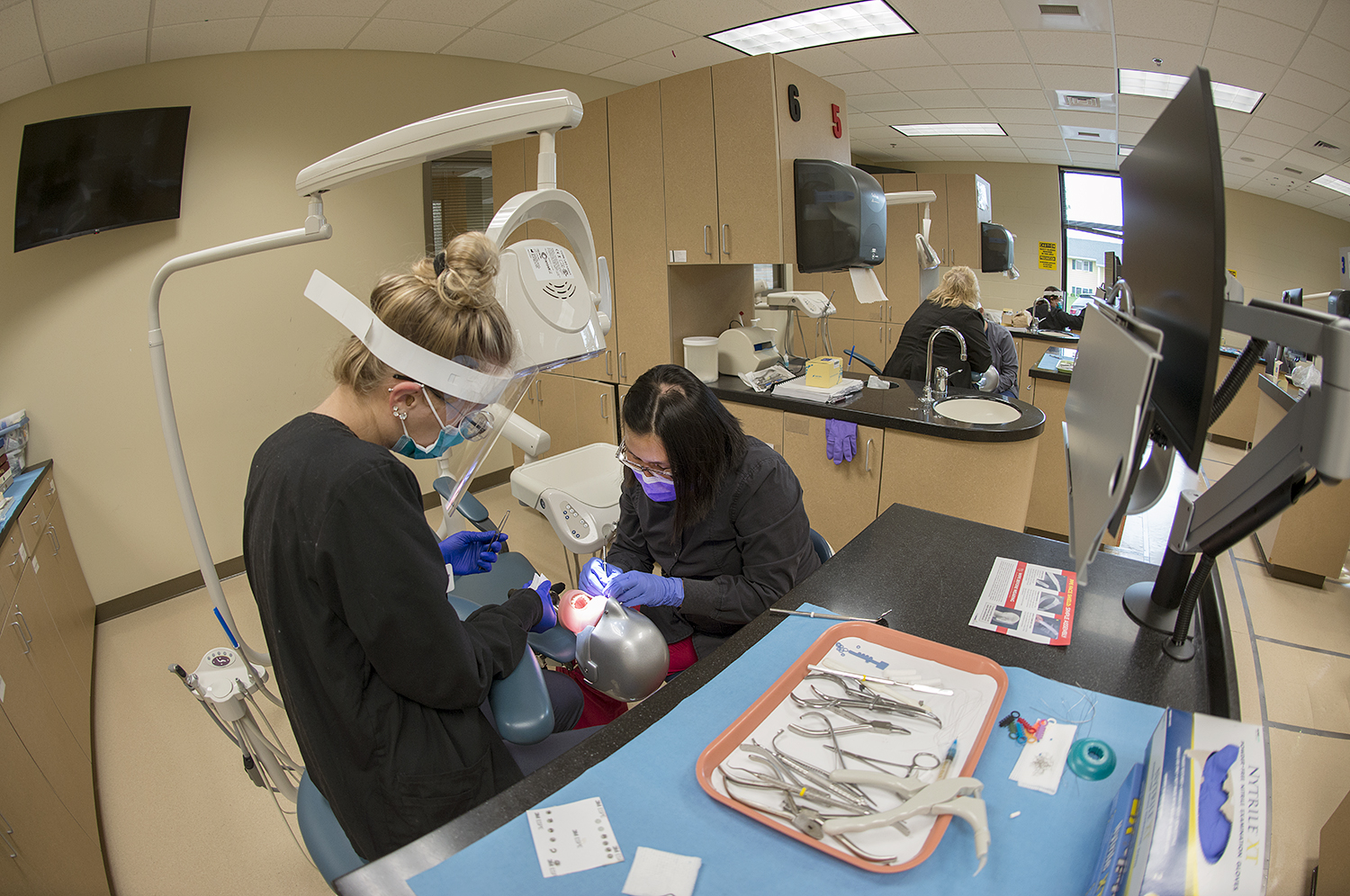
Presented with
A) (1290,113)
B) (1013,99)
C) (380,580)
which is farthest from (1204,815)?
(1013,99)

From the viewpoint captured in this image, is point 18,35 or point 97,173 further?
point 97,173

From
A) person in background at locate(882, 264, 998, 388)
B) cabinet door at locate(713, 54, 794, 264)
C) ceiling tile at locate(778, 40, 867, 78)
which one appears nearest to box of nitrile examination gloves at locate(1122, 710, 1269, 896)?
cabinet door at locate(713, 54, 794, 264)

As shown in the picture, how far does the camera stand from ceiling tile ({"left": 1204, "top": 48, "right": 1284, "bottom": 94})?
3.78 meters

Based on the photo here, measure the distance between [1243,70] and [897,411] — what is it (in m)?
3.44

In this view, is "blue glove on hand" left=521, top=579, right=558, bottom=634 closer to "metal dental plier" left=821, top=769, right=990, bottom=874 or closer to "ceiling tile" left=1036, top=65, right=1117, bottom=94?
"metal dental plier" left=821, top=769, right=990, bottom=874

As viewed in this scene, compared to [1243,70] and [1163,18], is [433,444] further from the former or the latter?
[1243,70]

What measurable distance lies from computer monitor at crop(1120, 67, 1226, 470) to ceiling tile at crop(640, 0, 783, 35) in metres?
3.34

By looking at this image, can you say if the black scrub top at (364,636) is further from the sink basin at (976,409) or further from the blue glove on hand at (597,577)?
the sink basin at (976,409)

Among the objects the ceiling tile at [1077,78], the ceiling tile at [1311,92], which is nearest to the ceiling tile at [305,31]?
the ceiling tile at [1077,78]

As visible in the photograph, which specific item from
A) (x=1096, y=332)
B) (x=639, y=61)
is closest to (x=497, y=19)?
(x=639, y=61)

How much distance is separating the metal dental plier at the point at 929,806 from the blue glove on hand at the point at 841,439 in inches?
84.8

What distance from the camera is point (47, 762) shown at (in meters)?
1.63

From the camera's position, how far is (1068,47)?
13.4 ft

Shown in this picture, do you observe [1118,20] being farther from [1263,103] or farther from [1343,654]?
[1343,654]
